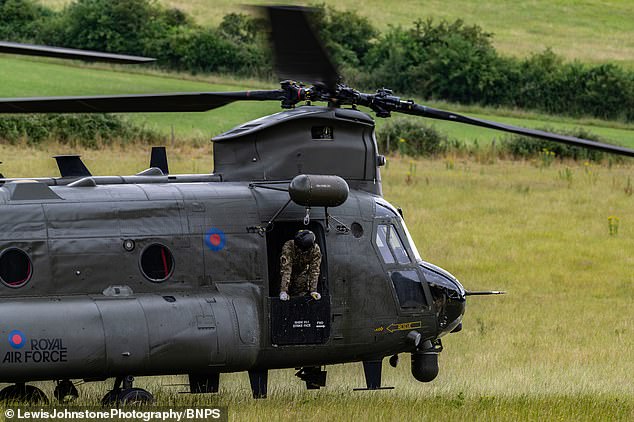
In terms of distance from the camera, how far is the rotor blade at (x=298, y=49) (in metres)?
12.4

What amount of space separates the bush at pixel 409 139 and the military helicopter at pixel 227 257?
31.8 m

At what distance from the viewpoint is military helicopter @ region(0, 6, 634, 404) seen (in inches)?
522

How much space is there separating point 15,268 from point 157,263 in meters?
1.69

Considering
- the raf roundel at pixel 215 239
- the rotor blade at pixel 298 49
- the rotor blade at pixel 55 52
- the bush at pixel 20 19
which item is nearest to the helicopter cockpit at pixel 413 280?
the raf roundel at pixel 215 239

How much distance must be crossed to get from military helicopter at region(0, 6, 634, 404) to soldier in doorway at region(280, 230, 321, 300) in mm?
198

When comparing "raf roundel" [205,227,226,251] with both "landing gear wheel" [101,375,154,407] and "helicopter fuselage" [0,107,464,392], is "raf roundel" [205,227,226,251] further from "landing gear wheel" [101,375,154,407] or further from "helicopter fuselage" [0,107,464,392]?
"landing gear wheel" [101,375,154,407]

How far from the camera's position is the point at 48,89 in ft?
166

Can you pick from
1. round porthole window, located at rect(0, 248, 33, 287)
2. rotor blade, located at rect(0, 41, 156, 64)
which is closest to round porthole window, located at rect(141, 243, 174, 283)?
round porthole window, located at rect(0, 248, 33, 287)

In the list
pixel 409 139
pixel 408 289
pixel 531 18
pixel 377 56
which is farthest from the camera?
pixel 531 18

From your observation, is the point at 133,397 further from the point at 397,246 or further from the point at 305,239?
the point at 397,246

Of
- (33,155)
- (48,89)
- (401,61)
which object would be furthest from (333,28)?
(33,155)

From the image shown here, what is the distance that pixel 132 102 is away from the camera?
14711mm

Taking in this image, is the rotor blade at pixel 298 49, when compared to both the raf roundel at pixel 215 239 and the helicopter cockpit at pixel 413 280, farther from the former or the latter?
the helicopter cockpit at pixel 413 280

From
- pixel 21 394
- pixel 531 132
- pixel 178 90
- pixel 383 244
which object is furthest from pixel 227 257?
pixel 178 90
